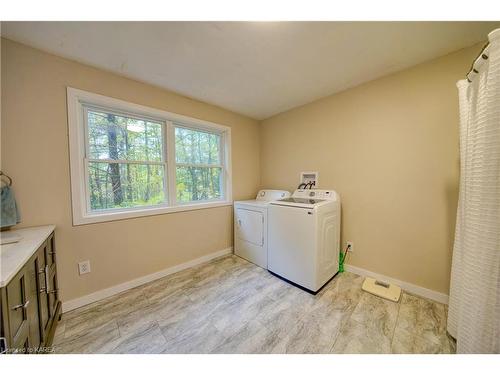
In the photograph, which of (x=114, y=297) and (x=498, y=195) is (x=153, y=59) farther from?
(x=498, y=195)

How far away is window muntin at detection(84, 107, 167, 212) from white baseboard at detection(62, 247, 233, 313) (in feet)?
2.63

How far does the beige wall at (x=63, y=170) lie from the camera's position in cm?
134

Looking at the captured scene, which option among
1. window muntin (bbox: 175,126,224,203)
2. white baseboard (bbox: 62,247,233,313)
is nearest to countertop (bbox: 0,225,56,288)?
white baseboard (bbox: 62,247,233,313)

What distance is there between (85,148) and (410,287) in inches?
135

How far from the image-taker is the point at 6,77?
1306mm

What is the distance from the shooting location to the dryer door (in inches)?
91.0

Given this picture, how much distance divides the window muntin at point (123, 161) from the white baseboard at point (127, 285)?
31.5 inches

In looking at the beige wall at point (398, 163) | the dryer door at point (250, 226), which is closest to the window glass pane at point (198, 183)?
the dryer door at point (250, 226)

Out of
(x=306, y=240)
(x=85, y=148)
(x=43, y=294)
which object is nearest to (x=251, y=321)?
(x=306, y=240)

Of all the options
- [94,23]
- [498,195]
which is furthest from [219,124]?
[498,195]

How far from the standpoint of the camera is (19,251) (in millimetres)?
917

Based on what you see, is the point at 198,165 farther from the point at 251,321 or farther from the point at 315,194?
the point at 251,321

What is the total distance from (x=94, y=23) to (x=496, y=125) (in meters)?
2.43

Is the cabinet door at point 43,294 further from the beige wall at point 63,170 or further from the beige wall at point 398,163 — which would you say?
the beige wall at point 398,163
